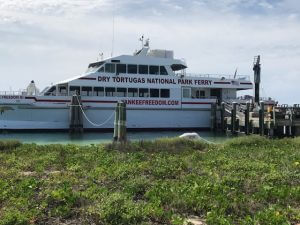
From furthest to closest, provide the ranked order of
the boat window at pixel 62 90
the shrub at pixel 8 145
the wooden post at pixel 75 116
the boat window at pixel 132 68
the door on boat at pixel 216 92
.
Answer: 1. the door on boat at pixel 216 92
2. the boat window at pixel 132 68
3. the boat window at pixel 62 90
4. the wooden post at pixel 75 116
5. the shrub at pixel 8 145

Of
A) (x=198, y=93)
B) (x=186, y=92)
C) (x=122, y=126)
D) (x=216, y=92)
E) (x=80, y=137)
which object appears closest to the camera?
(x=122, y=126)

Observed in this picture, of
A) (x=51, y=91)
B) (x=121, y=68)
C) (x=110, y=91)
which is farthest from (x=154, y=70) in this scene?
(x=51, y=91)

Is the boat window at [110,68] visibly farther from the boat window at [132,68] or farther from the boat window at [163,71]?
the boat window at [163,71]


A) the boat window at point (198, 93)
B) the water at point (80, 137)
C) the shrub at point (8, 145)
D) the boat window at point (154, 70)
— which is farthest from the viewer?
the boat window at point (198, 93)

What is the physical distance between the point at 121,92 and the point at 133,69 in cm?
198

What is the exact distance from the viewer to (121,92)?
112 ft

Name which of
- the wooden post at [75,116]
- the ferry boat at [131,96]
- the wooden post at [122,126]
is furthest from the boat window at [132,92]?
the wooden post at [122,126]

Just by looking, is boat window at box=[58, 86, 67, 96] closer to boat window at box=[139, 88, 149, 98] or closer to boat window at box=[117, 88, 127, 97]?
boat window at box=[117, 88, 127, 97]

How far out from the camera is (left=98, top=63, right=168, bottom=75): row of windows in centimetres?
3375

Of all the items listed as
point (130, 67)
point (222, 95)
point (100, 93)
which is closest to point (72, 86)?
point (100, 93)

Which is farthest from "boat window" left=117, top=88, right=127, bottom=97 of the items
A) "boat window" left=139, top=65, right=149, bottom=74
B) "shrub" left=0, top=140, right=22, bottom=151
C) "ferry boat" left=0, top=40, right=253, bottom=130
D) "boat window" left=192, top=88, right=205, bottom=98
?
"shrub" left=0, top=140, right=22, bottom=151

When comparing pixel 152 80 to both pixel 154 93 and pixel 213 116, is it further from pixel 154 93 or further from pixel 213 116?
pixel 213 116

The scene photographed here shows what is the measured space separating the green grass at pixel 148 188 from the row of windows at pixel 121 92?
20.4 m

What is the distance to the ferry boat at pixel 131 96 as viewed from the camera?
3192 cm
